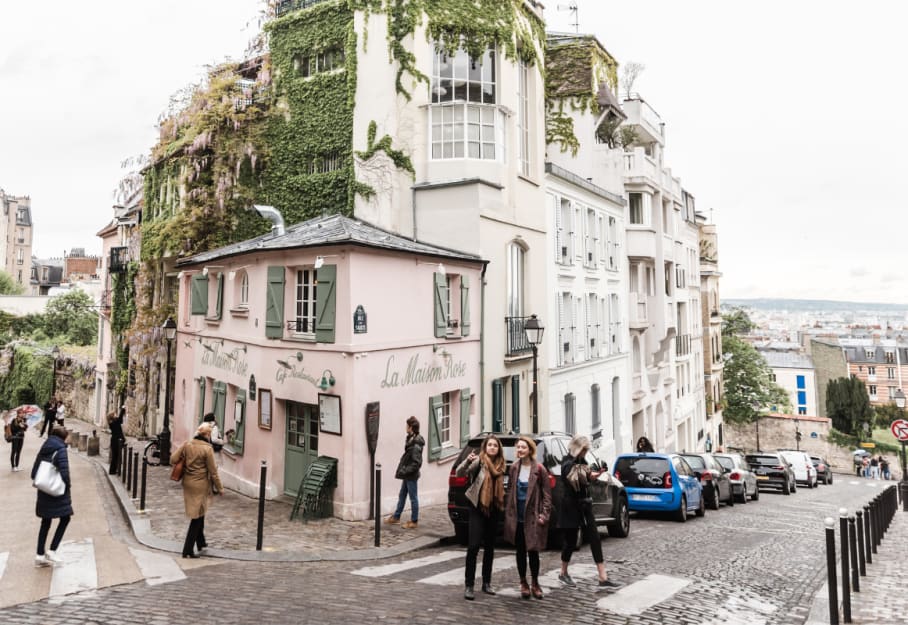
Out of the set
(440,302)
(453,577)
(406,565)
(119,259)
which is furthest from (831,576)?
(119,259)

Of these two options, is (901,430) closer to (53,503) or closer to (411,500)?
(411,500)

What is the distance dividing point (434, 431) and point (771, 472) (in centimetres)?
1859

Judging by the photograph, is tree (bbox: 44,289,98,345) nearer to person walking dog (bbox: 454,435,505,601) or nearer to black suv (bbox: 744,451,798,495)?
black suv (bbox: 744,451,798,495)

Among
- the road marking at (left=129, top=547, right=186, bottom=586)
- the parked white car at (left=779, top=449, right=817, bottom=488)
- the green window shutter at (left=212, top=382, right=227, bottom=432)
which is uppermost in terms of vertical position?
the green window shutter at (left=212, top=382, right=227, bottom=432)

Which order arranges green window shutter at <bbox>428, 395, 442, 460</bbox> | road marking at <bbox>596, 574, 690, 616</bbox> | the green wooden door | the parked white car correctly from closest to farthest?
road marking at <bbox>596, 574, 690, 616</bbox>
the green wooden door
green window shutter at <bbox>428, 395, 442, 460</bbox>
the parked white car

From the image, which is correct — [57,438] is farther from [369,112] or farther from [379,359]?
[369,112]

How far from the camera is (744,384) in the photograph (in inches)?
2132

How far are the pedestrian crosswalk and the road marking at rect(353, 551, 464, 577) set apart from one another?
226cm

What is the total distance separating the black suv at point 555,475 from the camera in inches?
372

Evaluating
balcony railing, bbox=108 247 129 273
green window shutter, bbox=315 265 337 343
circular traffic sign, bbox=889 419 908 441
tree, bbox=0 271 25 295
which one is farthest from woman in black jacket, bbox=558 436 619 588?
tree, bbox=0 271 25 295

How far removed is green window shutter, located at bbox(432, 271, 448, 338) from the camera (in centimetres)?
1427

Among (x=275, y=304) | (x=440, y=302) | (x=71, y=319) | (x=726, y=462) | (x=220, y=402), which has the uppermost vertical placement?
(x=71, y=319)

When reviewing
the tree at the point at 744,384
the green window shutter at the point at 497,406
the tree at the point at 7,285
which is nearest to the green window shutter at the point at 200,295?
the green window shutter at the point at 497,406

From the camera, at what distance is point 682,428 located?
3803cm
